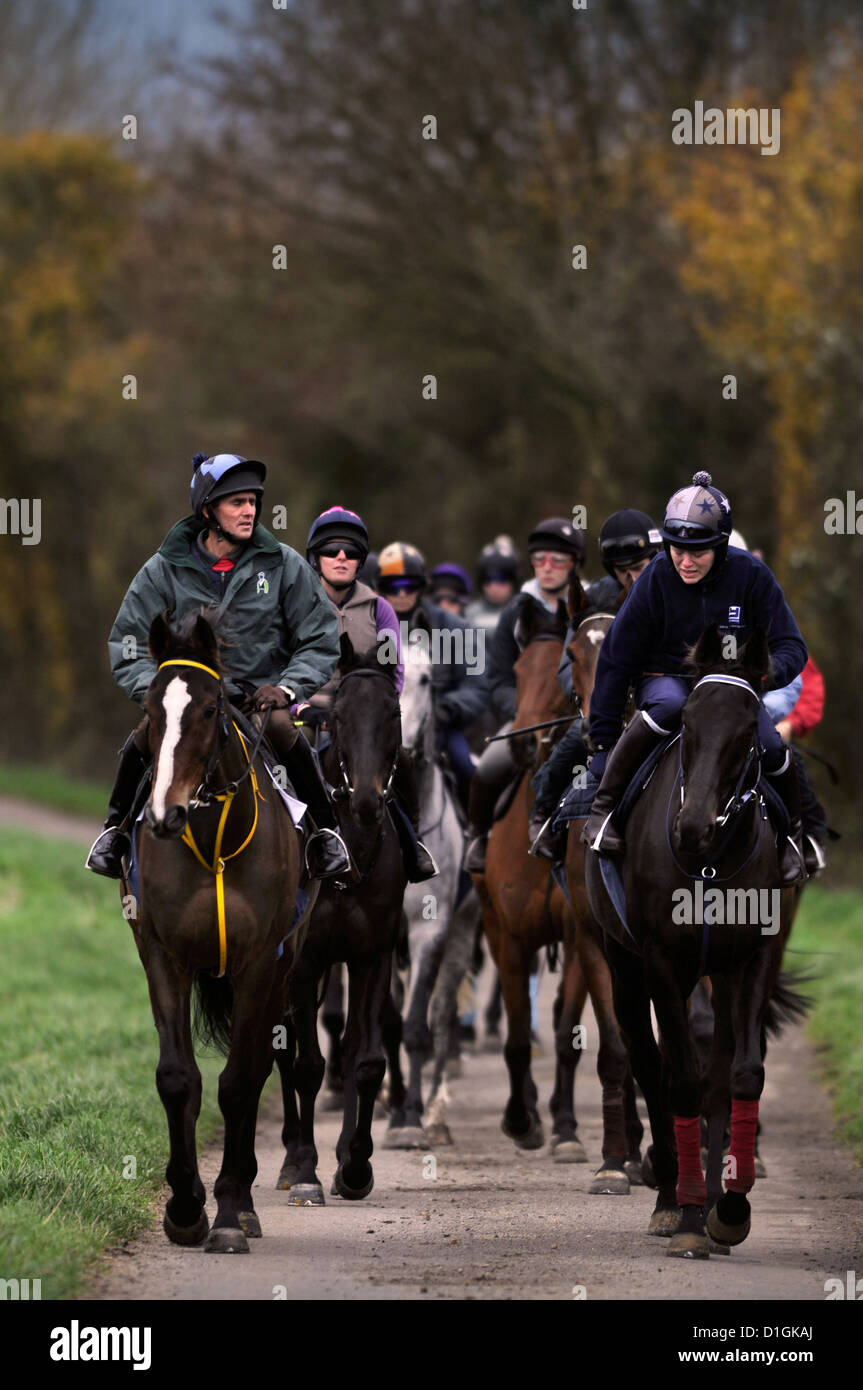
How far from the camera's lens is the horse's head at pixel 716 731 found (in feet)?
25.7

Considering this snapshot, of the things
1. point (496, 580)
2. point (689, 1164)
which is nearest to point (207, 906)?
point (689, 1164)

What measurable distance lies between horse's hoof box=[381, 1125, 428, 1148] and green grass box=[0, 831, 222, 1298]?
36.3 inches

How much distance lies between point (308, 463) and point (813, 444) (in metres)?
10.9

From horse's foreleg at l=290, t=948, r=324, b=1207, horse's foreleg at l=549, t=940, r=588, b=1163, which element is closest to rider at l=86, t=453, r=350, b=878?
horse's foreleg at l=290, t=948, r=324, b=1207

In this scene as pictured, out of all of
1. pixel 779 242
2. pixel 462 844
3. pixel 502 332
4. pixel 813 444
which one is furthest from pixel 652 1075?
pixel 502 332

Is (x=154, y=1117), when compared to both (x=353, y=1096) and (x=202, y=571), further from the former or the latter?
(x=202, y=571)

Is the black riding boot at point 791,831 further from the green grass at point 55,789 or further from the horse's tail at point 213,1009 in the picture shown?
the green grass at point 55,789

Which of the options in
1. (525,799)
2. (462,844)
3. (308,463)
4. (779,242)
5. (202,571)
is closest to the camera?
(202,571)

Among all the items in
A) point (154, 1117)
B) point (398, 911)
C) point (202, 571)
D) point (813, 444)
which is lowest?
point (154, 1117)

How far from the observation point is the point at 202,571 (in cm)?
882

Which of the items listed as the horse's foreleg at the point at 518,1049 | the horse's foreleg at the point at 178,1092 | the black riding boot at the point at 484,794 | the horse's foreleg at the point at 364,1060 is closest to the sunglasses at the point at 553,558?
the black riding boot at the point at 484,794

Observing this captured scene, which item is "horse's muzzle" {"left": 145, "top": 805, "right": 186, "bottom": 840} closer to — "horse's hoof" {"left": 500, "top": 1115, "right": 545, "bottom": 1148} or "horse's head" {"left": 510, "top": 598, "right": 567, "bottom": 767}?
"horse's head" {"left": 510, "top": 598, "right": 567, "bottom": 767}

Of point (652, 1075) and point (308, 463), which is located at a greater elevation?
point (308, 463)

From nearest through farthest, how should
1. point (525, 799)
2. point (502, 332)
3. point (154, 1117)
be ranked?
point (154, 1117) → point (525, 799) → point (502, 332)
